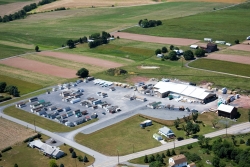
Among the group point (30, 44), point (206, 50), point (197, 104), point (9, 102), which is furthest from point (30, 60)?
point (197, 104)

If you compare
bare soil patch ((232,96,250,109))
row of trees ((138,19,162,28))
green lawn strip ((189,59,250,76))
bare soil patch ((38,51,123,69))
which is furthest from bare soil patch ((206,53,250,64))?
row of trees ((138,19,162,28))

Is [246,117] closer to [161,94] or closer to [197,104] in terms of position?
[197,104]

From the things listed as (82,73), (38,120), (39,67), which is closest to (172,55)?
(82,73)

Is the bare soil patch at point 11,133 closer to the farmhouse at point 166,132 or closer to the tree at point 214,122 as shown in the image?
the farmhouse at point 166,132

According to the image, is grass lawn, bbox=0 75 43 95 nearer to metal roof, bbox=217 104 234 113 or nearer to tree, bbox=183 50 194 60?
tree, bbox=183 50 194 60

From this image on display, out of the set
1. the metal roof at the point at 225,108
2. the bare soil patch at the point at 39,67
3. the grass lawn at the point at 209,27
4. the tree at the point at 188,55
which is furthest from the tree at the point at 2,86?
the grass lawn at the point at 209,27

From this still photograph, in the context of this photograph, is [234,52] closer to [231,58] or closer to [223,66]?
[231,58]
